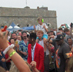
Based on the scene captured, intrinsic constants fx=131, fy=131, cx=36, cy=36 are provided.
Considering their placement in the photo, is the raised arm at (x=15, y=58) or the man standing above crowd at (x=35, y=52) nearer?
the raised arm at (x=15, y=58)

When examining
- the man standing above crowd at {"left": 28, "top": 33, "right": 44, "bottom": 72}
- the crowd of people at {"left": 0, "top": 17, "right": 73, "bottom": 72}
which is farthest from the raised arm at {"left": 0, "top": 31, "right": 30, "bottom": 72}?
the man standing above crowd at {"left": 28, "top": 33, "right": 44, "bottom": 72}

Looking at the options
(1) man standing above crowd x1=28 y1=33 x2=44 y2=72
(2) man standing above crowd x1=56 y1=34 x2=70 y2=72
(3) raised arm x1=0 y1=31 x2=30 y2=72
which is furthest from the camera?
(1) man standing above crowd x1=28 y1=33 x2=44 y2=72

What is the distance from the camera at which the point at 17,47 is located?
190 inches

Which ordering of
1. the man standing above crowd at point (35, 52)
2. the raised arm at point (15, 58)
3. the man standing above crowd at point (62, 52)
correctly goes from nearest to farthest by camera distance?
the raised arm at point (15, 58), the man standing above crowd at point (62, 52), the man standing above crowd at point (35, 52)

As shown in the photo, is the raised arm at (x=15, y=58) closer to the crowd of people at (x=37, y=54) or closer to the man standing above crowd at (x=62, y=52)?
the crowd of people at (x=37, y=54)

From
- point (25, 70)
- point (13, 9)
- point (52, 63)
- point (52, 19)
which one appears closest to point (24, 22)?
point (13, 9)

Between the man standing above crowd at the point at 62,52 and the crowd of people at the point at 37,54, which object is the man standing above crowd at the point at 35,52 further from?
the man standing above crowd at the point at 62,52

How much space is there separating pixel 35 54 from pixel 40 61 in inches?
11.1

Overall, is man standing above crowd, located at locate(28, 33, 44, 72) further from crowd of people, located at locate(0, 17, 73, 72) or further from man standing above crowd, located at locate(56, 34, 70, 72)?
man standing above crowd, located at locate(56, 34, 70, 72)

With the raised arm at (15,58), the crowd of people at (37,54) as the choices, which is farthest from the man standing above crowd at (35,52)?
the raised arm at (15,58)

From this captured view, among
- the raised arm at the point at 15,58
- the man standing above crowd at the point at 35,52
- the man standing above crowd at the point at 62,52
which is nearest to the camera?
the raised arm at the point at 15,58

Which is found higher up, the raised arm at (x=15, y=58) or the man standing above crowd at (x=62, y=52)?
the raised arm at (x=15, y=58)

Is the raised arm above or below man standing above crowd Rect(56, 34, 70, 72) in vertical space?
above

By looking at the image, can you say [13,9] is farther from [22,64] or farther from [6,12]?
[22,64]
